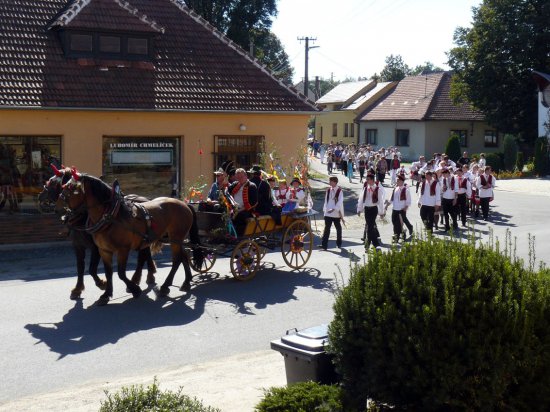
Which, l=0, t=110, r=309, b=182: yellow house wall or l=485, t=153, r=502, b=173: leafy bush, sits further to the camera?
l=485, t=153, r=502, b=173: leafy bush

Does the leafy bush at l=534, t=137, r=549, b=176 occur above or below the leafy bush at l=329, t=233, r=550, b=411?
above

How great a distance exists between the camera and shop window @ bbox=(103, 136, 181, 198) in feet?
67.3

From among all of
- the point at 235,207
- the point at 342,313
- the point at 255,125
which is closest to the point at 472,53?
the point at 255,125

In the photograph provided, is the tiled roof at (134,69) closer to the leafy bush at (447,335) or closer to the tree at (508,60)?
the leafy bush at (447,335)

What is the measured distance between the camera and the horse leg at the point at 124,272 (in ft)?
40.0

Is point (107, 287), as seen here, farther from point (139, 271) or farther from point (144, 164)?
point (144, 164)

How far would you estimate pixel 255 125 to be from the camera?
22297 mm

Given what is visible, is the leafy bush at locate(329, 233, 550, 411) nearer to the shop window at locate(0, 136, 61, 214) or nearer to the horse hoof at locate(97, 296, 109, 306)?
the horse hoof at locate(97, 296, 109, 306)

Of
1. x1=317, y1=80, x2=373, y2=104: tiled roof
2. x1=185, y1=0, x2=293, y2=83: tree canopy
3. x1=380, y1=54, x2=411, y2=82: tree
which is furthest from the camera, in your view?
x1=380, y1=54, x2=411, y2=82: tree

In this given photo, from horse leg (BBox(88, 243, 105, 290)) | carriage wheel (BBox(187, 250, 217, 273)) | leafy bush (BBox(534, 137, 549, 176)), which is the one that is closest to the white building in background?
leafy bush (BBox(534, 137, 549, 176))

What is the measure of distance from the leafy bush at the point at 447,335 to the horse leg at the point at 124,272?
22.3 feet

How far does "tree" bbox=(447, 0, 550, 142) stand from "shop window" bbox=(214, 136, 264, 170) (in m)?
29.3

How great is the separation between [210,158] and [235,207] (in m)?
8.50

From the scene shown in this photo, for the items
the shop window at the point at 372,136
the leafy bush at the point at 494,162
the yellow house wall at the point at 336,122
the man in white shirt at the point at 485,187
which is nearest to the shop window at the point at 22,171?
the man in white shirt at the point at 485,187
